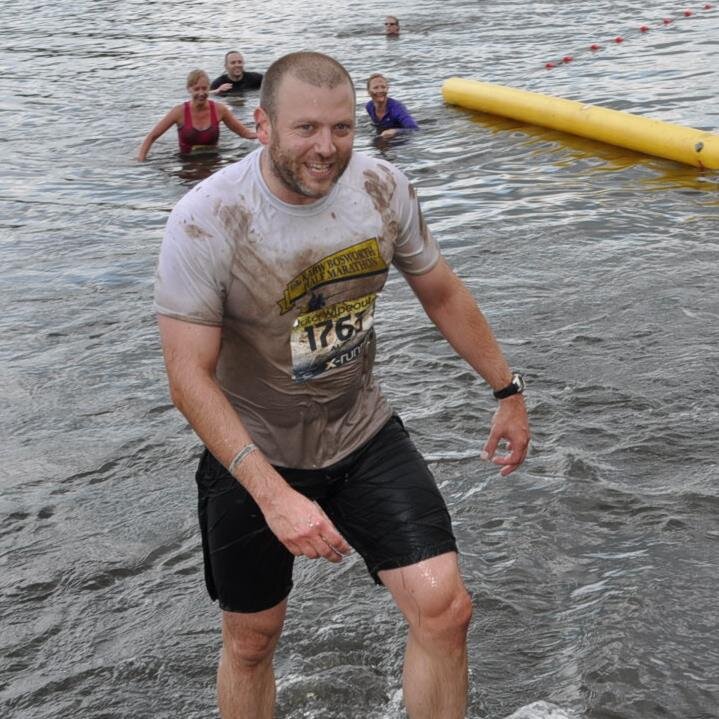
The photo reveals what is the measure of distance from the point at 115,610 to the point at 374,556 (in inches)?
89.8

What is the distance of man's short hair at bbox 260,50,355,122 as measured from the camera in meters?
3.63

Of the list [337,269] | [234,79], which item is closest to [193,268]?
[337,269]

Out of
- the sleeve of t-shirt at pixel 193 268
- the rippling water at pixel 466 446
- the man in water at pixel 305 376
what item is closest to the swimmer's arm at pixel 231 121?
the rippling water at pixel 466 446

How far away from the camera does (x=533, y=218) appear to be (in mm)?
12117

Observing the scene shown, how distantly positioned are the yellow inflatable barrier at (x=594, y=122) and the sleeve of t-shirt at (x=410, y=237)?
31.4ft

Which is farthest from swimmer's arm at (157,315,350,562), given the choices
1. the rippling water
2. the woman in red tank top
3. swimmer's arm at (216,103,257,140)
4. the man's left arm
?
swimmer's arm at (216,103,257,140)

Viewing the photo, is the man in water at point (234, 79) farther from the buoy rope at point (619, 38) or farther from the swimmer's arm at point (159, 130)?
the buoy rope at point (619, 38)

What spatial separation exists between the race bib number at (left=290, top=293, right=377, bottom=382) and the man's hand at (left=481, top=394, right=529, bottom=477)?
2.02ft

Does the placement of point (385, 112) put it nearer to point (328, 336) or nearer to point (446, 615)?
point (328, 336)

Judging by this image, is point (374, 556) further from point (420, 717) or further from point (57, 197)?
point (57, 197)

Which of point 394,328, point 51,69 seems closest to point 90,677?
point 394,328

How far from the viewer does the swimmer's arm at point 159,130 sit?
15844 mm

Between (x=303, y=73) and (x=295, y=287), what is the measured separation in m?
0.64

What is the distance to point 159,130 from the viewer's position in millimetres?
15898
